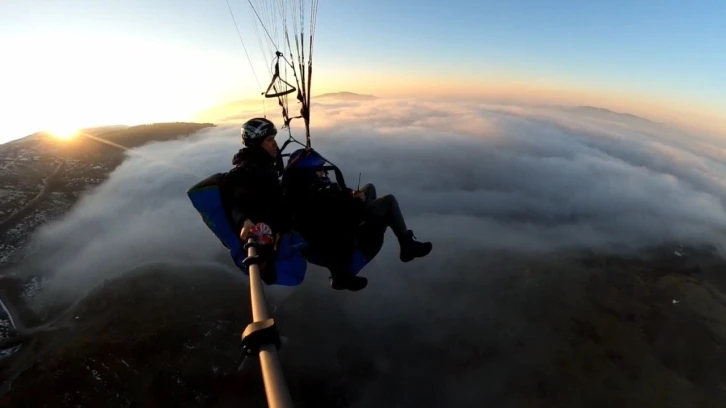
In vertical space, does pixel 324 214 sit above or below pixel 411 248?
above

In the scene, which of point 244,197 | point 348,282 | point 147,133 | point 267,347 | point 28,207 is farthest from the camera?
point 147,133

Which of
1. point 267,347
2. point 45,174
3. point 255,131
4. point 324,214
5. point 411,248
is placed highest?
point 255,131

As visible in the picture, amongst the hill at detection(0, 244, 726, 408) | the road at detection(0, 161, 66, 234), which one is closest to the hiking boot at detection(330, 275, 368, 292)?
the hill at detection(0, 244, 726, 408)

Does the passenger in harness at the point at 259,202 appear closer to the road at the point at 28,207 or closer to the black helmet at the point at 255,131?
the black helmet at the point at 255,131

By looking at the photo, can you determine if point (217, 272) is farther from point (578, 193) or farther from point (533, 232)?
point (578, 193)

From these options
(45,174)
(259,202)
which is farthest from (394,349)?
(45,174)

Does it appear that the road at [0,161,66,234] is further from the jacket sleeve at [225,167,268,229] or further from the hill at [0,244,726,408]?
the jacket sleeve at [225,167,268,229]

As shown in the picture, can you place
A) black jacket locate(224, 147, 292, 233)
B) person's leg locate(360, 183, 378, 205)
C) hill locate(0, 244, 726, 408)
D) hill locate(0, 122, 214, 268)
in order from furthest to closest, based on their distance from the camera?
hill locate(0, 122, 214, 268) → hill locate(0, 244, 726, 408) → person's leg locate(360, 183, 378, 205) → black jacket locate(224, 147, 292, 233)

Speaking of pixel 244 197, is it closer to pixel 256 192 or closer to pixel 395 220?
pixel 256 192

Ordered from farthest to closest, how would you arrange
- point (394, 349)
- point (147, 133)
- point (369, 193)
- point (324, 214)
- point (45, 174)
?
1. point (147, 133)
2. point (45, 174)
3. point (394, 349)
4. point (369, 193)
5. point (324, 214)
